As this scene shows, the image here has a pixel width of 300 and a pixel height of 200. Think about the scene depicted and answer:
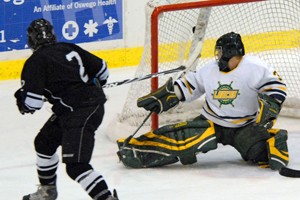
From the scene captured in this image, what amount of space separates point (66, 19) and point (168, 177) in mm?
2645

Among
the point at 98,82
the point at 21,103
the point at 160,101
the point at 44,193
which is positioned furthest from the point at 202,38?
the point at 21,103

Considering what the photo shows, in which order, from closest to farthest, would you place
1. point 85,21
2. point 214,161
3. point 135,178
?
point 135,178 < point 214,161 < point 85,21

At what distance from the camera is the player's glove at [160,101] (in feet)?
14.6

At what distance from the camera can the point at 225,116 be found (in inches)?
172

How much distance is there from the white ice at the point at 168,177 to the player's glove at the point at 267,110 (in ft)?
0.80

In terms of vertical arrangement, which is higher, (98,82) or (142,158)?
(98,82)

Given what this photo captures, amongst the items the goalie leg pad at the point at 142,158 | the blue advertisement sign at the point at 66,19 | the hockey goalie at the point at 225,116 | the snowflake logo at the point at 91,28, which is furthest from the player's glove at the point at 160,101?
the snowflake logo at the point at 91,28

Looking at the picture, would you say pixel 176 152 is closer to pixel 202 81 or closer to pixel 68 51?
pixel 202 81

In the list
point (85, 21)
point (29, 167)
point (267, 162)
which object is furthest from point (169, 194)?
point (85, 21)

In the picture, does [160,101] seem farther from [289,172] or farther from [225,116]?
[289,172]

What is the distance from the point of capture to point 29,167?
4.51 m

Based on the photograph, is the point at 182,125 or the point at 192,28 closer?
the point at 182,125

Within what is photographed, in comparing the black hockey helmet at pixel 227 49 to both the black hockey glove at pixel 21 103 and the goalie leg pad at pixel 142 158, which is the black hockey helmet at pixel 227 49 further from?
the black hockey glove at pixel 21 103

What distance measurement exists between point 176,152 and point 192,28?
3.22 feet
